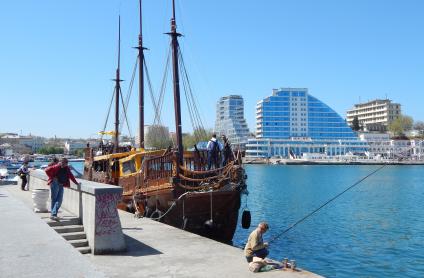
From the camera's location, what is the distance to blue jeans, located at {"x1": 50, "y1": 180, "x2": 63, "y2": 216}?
1299cm

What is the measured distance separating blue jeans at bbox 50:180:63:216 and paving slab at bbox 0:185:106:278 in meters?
2.09

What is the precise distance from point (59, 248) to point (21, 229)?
7.61ft

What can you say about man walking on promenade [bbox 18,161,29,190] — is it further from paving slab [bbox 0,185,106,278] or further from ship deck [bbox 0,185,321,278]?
paving slab [bbox 0,185,106,278]

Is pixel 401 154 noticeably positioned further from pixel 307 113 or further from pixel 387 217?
pixel 387 217

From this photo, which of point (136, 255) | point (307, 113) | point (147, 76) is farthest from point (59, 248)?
point (307, 113)

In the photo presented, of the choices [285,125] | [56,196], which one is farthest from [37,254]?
[285,125]

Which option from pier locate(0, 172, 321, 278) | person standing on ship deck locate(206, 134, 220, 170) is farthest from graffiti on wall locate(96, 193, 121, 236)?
person standing on ship deck locate(206, 134, 220, 170)

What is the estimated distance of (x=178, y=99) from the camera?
73.3ft

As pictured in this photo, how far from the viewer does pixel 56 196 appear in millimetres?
13391

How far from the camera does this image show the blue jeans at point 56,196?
1299 centimetres

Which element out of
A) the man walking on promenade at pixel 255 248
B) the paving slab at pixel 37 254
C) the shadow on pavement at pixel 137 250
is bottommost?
the shadow on pavement at pixel 137 250

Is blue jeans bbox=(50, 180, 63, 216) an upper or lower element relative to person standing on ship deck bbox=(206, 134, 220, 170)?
lower

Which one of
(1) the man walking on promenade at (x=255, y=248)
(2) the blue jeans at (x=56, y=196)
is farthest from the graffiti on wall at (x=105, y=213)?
(1) the man walking on promenade at (x=255, y=248)

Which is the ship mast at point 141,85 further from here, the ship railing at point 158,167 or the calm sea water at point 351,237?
the calm sea water at point 351,237
